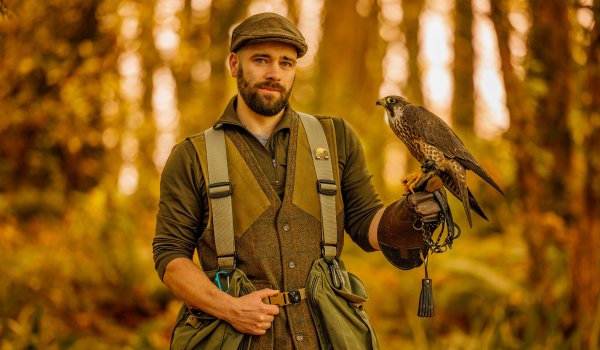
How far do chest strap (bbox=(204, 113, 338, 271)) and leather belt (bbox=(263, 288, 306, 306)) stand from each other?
7.0 inches

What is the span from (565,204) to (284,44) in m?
4.64

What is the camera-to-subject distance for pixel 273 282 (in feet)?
8.36

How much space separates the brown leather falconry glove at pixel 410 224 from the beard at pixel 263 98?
61cm

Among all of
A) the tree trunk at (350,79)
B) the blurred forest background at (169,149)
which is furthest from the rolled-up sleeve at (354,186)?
the tree trunk at (350,79)

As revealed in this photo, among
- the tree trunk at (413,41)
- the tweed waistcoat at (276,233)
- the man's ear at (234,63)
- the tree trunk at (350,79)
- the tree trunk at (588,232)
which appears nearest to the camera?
the tweed waistcoat at (276,233)

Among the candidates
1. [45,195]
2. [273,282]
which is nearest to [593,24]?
[273,282]

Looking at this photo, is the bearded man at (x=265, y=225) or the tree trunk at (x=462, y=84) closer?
the bearded man at (x=265, y=225)

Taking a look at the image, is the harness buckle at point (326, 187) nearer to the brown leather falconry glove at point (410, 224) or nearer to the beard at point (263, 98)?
the brown leather falconry glove at point (410, 224)

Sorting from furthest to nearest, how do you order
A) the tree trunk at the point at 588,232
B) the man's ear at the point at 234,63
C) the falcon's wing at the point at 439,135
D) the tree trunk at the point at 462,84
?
the tree trunk at the point at 462,84 < the tree trunk at the point at 588,232 < the man's ear at the point at 234,63 < the falcon's wing at the point at 439,135

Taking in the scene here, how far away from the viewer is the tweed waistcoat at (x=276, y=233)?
253 centimetres

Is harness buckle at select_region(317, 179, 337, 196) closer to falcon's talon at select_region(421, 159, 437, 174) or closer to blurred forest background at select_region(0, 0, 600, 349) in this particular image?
falcon's talon at select_region(421, 159, 437, 174)

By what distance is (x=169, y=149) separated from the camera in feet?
24.4

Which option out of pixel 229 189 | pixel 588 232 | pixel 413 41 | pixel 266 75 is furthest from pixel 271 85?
pixel 413 41

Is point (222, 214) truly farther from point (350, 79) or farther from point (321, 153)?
point (350, 79)
